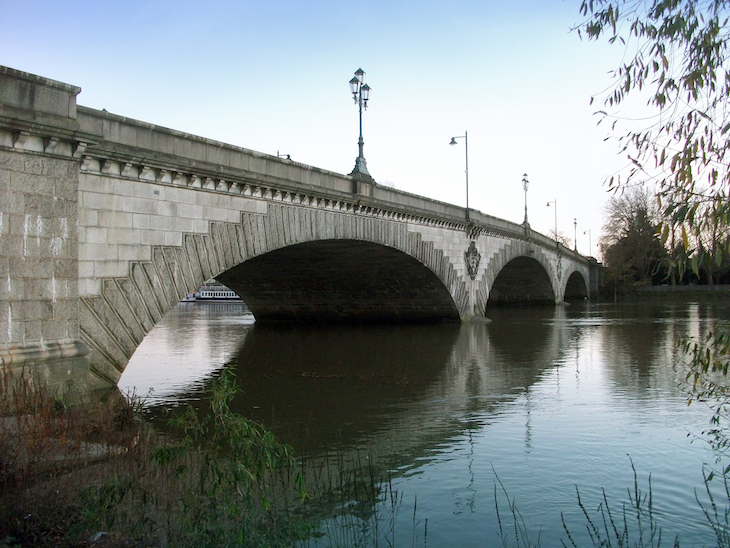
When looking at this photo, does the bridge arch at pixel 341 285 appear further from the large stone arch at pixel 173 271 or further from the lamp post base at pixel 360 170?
the large stone arch at pixel 173 271

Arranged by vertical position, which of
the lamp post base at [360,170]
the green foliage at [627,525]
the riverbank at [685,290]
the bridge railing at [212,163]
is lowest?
the green foliage at [627,525]

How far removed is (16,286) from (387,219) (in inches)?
632

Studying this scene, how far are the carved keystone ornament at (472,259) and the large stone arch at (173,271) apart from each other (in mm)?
12816

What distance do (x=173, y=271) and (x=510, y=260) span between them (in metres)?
32.3

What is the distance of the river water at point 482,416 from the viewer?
6926mm

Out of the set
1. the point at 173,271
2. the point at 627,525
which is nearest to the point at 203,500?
the point at 627,525

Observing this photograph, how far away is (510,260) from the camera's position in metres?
42.7

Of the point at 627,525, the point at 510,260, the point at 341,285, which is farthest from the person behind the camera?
the point at 510,260

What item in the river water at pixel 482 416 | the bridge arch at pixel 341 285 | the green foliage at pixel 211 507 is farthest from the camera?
the bridge arch at pixel 341 285

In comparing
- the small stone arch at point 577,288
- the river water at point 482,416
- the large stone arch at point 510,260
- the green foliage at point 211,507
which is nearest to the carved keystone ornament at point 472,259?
the large stone arch at point 510,260

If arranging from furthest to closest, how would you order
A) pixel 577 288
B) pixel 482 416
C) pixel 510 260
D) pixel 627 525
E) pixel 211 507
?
1. pixel 577 288
2. pixel 510 260
3. pixel 482 416
4. pixel 627 525
5. pixel 211 507

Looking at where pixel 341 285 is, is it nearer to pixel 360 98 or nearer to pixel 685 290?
pixel 360 98

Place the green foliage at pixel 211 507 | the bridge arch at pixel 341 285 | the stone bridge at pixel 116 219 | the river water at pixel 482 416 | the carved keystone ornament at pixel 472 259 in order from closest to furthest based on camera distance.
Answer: the green foliage at pixel 211 507 < the river water at pixel 482 416 < the stone bridge at pixel 116 219 < the bridge arch at pixel 341 285 < the carved keystone ornament at pixel 472 259

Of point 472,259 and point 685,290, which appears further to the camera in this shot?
point 685,290
